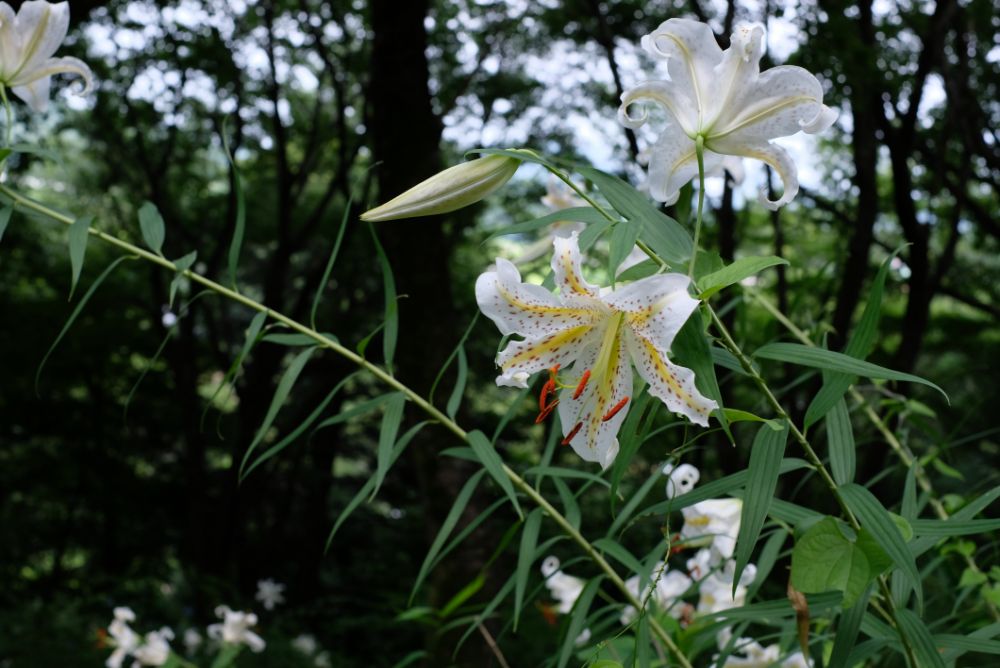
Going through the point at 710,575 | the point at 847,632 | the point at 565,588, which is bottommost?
the point at 565,588

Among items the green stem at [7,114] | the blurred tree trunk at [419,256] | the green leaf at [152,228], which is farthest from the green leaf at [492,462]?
the blurred tree trunk at [419,256]

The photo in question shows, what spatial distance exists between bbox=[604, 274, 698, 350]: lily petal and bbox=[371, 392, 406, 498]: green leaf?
30 cm

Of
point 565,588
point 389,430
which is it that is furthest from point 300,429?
point 565,588

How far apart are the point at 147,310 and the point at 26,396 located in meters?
0.86

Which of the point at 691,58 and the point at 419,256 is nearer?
the point at 691,58

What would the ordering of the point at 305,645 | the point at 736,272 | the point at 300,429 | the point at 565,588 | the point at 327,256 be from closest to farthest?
the point at 736,272 → the point at 300,429 → the point at 565,588 → the point at 305,645 → the point at 327,256

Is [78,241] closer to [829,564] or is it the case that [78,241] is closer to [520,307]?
[520,307]

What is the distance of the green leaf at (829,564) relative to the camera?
24.7 inches

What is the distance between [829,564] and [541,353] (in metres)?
0.23

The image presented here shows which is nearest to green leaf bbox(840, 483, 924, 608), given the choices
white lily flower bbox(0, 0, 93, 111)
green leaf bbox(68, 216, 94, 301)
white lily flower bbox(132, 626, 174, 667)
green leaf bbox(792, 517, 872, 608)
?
green leaf bbox(792, 517, 872, 608)

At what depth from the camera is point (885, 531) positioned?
1.96ft

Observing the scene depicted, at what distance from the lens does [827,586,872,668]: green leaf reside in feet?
2.28

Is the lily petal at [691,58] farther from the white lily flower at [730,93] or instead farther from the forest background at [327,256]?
the forest background at [327,256]

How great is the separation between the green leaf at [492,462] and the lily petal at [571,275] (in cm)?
21
